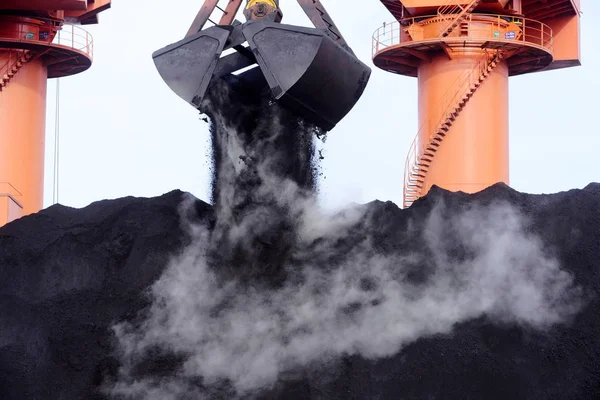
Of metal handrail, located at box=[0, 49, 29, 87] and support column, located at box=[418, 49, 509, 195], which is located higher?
metal handrail, located at box=[0, 49, 29, 87]

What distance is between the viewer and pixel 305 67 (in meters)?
14.4

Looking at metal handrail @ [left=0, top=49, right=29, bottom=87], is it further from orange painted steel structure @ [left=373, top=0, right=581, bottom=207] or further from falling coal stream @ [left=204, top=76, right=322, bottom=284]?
falling coal stream @ [left=204, top=76, right=322, bottom=284]

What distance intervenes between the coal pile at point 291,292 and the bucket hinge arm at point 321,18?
4.58 feet

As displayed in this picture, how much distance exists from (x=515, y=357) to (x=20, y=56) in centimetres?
1979

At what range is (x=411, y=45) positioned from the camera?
28844 mm

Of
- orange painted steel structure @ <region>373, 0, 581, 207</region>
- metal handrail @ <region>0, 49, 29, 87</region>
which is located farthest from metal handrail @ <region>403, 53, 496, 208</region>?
metal handrail @ <region>0, 49, 29, 87</region>

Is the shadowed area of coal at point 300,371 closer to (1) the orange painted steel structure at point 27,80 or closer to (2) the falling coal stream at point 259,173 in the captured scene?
(2) the falling coal stream at point 259,173

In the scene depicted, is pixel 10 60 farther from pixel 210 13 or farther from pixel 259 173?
pixel 259 173

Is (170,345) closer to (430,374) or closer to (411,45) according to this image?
(430,374)

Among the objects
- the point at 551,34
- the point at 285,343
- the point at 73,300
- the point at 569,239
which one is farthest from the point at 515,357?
the point at 551,34

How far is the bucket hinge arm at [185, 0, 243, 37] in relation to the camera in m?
15.7

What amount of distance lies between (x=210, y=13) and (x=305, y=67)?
2215 millimetres

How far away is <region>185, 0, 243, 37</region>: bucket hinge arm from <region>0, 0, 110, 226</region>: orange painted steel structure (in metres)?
13.8

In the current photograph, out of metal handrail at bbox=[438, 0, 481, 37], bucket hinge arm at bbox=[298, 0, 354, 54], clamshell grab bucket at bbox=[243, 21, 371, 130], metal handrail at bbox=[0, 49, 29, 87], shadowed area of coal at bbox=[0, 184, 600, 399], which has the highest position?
metal handrail at bbox=[438, 0, 481, 37]
